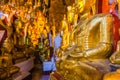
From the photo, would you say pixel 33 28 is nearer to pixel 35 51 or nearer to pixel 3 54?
pixel 35 51

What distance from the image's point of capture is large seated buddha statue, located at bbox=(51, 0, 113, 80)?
2.01 m

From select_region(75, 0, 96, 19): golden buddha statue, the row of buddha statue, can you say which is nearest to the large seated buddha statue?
the row of buddha statue

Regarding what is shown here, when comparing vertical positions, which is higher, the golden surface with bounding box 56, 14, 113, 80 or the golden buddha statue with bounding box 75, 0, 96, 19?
the golden buddha statue with bounding box 75, 0, 96, 19

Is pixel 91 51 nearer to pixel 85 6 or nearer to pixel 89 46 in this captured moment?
pixel 89 46

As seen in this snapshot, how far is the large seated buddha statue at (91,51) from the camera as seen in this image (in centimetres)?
201

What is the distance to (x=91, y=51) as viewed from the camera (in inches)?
99.4

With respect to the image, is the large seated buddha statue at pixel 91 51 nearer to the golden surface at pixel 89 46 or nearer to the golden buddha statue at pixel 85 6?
the golden surface at pixel 89 46

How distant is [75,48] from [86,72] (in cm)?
105

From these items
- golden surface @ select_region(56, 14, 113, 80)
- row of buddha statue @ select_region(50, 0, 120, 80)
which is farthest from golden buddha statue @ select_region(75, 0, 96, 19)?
golden surface @ select_region(56, 14, 113, 80)

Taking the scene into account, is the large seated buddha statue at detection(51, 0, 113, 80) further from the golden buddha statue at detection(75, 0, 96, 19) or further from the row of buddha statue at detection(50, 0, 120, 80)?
the golden buddha statue at detection(75, 0, 96, 19)

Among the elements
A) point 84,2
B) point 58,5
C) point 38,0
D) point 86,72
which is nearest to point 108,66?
point 86,72

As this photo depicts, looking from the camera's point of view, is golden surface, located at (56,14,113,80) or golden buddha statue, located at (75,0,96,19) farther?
golden buddha statue, located at (75,0,96,19)

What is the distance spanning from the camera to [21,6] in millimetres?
9156

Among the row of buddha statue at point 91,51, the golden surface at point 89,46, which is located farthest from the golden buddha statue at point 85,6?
the golden surface at point 89,46
